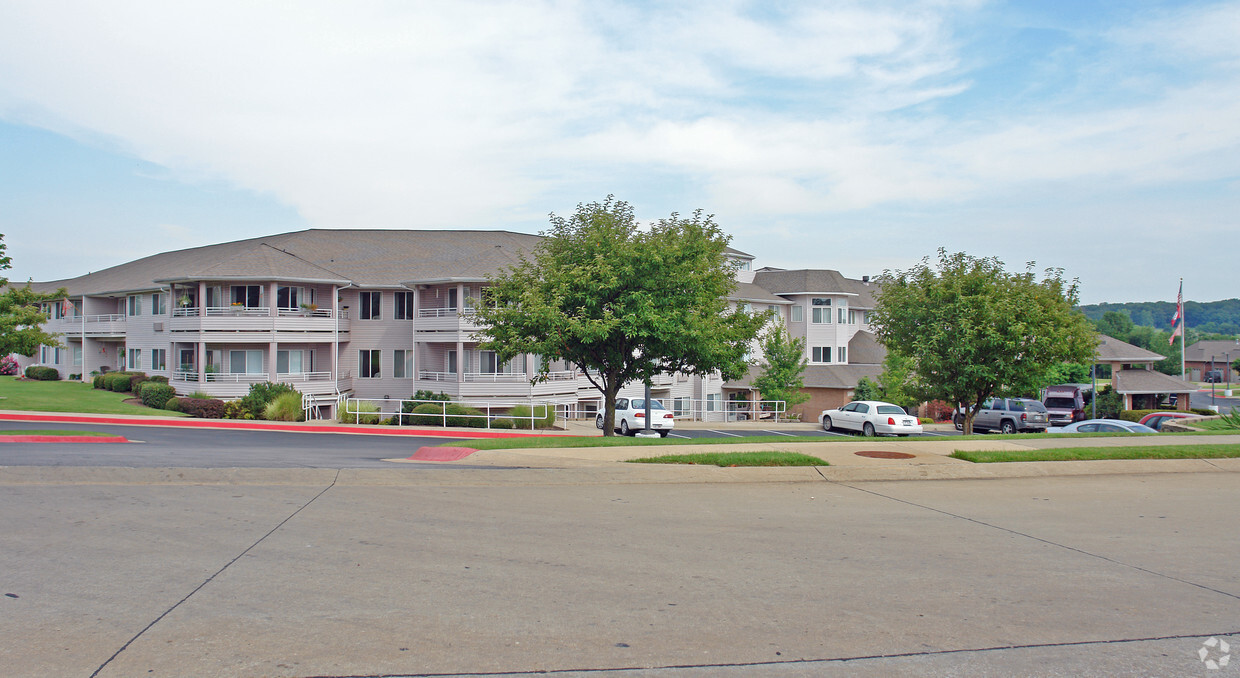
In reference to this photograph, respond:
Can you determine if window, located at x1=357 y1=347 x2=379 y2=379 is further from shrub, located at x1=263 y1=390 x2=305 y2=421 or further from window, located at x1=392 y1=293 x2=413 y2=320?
shrub, located at x1=263 y1=390 x2=305 y2=421

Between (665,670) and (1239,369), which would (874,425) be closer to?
(665,670)

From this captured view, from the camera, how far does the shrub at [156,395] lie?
3375 centimetres

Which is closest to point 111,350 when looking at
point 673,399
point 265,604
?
point 673,399

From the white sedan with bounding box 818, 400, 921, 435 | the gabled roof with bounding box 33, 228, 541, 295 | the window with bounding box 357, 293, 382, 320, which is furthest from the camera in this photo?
the window with bounding box 357, 293, 382, 320

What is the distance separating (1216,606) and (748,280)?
49882mm

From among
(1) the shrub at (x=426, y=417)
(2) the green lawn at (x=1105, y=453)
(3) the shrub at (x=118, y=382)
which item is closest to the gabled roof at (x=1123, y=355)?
(2) the green lawn at (x=1105, y=453)

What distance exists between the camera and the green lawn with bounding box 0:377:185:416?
2897 centimetres

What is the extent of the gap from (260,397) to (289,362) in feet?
17.9

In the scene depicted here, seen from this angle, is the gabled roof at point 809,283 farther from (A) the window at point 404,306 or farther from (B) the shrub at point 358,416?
(B) the shrub at point 358,416

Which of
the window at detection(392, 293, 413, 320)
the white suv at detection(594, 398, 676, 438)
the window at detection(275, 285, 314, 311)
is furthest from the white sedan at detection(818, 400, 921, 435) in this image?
the window at detection(275, 285, 314, 311)

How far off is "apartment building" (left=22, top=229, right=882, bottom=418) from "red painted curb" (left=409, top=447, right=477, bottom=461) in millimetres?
16896

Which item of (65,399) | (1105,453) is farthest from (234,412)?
(1105,453)

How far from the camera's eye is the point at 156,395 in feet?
111

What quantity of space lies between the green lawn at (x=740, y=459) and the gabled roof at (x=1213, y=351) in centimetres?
11595
